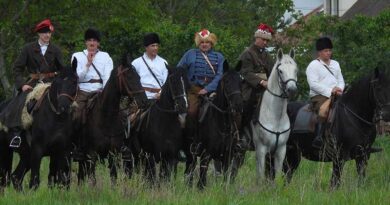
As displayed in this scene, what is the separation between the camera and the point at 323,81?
1834 centimetres

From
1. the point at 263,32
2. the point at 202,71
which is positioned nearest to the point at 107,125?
the point at 202,71

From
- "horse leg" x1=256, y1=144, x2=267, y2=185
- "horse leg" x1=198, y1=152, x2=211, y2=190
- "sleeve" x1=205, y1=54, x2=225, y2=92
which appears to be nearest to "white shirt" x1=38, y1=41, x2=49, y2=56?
"sleeve" x1=205, y1=54, x2=225, y2=92

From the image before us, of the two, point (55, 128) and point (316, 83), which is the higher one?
point (316, 83)

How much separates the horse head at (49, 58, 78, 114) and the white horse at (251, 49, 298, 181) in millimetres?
3293

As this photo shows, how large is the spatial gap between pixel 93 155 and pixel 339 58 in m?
16.0

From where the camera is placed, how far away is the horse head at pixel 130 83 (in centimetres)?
1608

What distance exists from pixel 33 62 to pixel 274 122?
4080mm

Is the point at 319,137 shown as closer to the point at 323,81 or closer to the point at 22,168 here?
the point at 323,81

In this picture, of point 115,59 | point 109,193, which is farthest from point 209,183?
point 115,59

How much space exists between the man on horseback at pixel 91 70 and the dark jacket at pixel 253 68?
2341mm

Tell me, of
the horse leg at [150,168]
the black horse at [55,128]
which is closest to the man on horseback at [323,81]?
the horse leg at [150,168]

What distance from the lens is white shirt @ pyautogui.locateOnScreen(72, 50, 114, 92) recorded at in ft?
57.3

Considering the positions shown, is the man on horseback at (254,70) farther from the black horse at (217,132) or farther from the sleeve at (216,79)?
the black horse at (217,132)

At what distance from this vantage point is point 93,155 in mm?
16891
